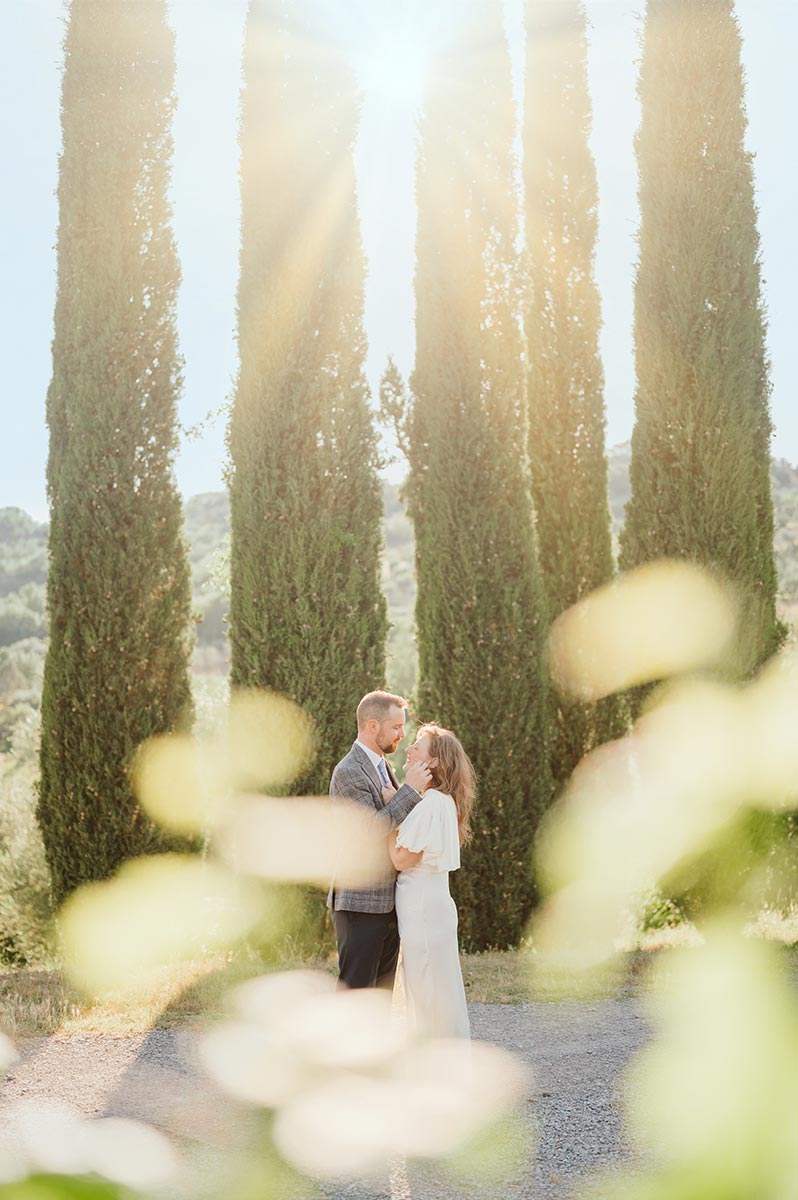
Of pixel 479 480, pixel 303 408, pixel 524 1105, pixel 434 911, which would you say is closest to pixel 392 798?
pixel 434 911

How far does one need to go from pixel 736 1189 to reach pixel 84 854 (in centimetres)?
1002

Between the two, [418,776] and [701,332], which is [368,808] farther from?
[701,332]

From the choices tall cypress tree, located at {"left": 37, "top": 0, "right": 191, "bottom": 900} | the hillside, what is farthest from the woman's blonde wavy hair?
the hillside

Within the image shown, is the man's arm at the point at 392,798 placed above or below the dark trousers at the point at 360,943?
above

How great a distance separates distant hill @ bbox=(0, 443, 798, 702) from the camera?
27.3 metres

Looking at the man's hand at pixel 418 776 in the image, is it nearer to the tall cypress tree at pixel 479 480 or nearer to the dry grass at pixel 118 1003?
the dry grass at pixel 118 1003

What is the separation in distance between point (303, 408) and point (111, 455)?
2.02 metres

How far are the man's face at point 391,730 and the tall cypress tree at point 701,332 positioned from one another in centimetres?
639

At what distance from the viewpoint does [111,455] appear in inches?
406

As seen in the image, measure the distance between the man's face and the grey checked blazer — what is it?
0.13m

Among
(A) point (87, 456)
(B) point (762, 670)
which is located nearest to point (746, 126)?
(B) point (762, 670)

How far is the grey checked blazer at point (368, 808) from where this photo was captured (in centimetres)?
525

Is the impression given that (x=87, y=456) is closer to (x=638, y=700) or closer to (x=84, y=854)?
(x=84, y=854)

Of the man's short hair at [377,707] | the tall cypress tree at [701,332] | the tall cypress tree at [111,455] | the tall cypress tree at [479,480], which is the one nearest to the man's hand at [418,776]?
the man's short hair at [377,707]
